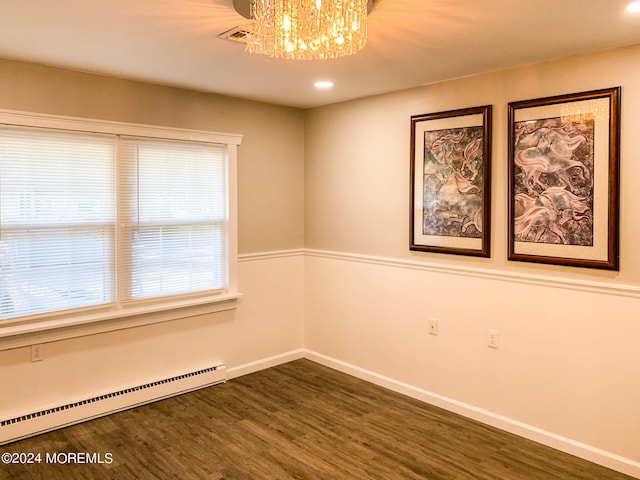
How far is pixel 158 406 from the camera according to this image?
3.68m

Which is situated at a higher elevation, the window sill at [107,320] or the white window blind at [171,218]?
the white window blind at [171,218]

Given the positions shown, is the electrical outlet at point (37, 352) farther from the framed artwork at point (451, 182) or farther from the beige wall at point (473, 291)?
the framed artwork at point (451, 182)

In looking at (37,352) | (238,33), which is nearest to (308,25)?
(238,33)

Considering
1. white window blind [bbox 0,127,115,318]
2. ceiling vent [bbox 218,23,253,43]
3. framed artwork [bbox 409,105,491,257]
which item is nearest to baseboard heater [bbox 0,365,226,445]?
white window blind [bbox 0,127,115,318]

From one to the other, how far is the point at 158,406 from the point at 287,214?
197 centimetres

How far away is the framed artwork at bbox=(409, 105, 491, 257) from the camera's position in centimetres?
338

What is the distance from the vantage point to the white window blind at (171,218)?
3633mm

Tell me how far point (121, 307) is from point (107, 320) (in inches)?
6.1

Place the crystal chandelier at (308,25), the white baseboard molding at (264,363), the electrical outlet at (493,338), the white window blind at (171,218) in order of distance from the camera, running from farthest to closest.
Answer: the white baseboard molding at (264,363) < the white window blind at (171,218) < the electrical outlet at (493,338) < the crystal chandelier at (308,25)

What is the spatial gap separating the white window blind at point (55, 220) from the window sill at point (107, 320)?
0.11 meters

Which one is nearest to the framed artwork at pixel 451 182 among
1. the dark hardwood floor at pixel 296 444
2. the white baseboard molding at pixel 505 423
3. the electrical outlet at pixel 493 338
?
the electrical outlet at pixel 493 338

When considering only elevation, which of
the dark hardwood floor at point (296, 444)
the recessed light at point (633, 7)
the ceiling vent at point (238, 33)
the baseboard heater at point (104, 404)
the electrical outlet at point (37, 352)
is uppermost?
the ceiling vent at point (238, 33)

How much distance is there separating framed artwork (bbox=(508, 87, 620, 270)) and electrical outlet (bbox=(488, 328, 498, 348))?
55cm

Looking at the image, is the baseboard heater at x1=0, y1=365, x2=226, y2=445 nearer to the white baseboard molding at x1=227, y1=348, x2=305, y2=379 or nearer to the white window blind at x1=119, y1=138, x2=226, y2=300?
the white baseboard molding at x1=227, y1=348, x2=305, y2=379
